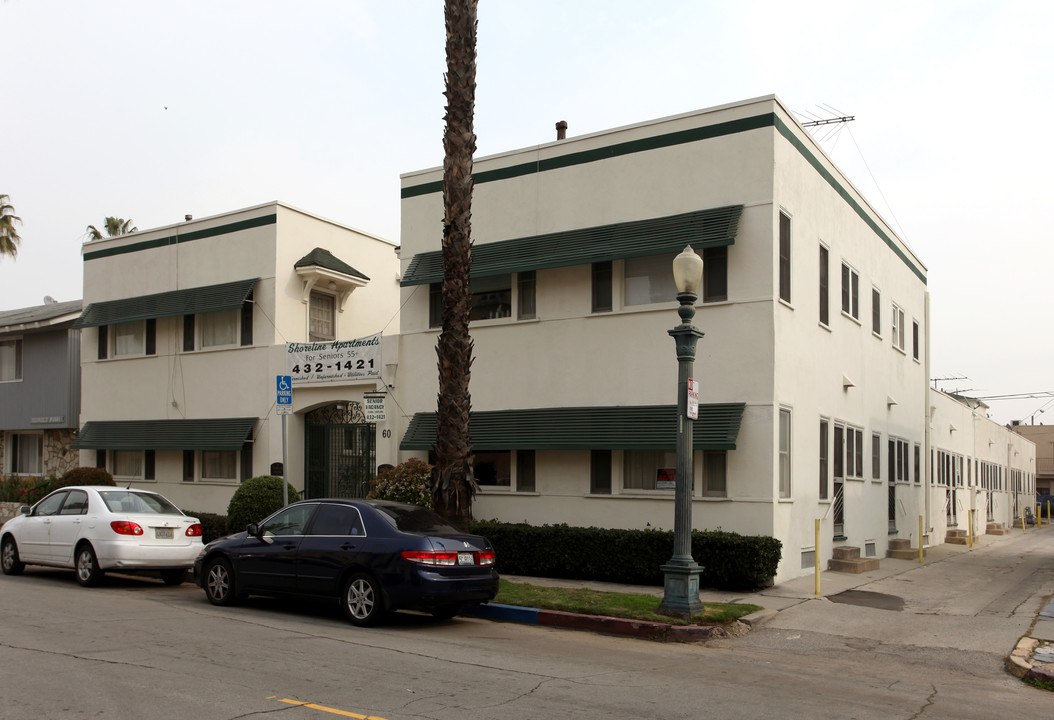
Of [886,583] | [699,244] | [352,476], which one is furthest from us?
[352,476]

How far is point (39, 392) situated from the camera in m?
28.3

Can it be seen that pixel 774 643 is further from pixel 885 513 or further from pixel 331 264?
pixel 331 264

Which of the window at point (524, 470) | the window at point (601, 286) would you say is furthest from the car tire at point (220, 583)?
the window at point (601, 286)

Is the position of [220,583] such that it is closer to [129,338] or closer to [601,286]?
[601,286]

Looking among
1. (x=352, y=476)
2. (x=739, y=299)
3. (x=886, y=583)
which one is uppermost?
(x=739, y=299)

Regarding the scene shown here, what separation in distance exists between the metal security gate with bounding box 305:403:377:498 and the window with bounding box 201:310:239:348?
10.8 feet

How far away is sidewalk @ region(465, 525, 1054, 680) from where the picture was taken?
10.2 meters

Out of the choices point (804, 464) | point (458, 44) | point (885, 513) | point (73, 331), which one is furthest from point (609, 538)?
point (73, 331)

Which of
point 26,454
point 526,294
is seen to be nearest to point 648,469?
point 526,294

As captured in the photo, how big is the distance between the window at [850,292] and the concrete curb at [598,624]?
9961 millimetres

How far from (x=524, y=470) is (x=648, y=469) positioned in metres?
2.70

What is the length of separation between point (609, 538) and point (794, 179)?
7330mm

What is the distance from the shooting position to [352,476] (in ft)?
69.6

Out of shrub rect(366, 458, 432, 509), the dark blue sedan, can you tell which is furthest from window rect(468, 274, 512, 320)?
the dark blue sedan
